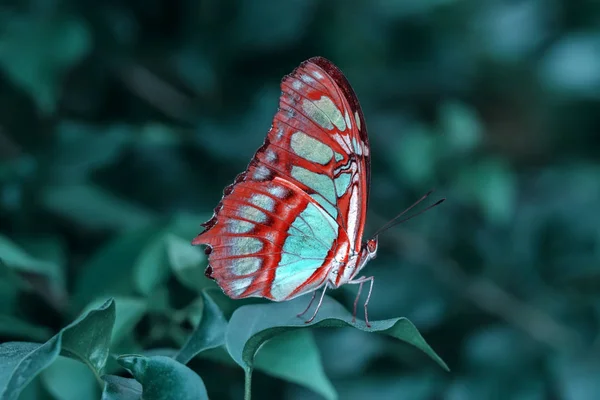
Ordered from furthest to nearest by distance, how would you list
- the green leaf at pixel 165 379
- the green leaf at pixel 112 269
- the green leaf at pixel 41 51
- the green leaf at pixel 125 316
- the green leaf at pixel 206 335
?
1. the green leaf at pixel 41 51
2. the green leaf at pixel 112 269
3. the green leaf at pixel 125 316
4. the green leaf at pixel 206 335
5. the green leaf at pixel 165 379

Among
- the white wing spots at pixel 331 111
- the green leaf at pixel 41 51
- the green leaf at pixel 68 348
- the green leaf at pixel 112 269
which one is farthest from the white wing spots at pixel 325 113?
Answer: the green leaf at pixel 41 51

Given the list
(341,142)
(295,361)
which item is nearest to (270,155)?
(341,142)

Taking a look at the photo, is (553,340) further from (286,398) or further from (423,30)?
(423,30)

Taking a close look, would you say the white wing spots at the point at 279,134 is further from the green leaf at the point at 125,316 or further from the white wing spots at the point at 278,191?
the green leaf at the point at 125,316

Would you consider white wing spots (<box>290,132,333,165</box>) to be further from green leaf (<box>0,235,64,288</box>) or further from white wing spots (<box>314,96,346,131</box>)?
green leaf (<box>0,235,64,288</box>)

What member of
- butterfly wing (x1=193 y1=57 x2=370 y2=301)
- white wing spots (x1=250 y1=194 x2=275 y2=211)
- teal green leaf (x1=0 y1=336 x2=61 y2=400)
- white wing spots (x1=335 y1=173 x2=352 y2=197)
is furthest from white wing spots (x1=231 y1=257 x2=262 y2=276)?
teal green leaf (x1=0 y1=336 x2=61 y2=400)

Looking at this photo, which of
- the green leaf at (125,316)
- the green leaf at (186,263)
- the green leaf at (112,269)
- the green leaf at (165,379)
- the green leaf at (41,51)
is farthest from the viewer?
the green leaf at (41,51)

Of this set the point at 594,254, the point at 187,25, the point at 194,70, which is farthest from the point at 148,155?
the point at 594,254

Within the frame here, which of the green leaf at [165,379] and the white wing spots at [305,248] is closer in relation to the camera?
the green leaf at [165,379]
